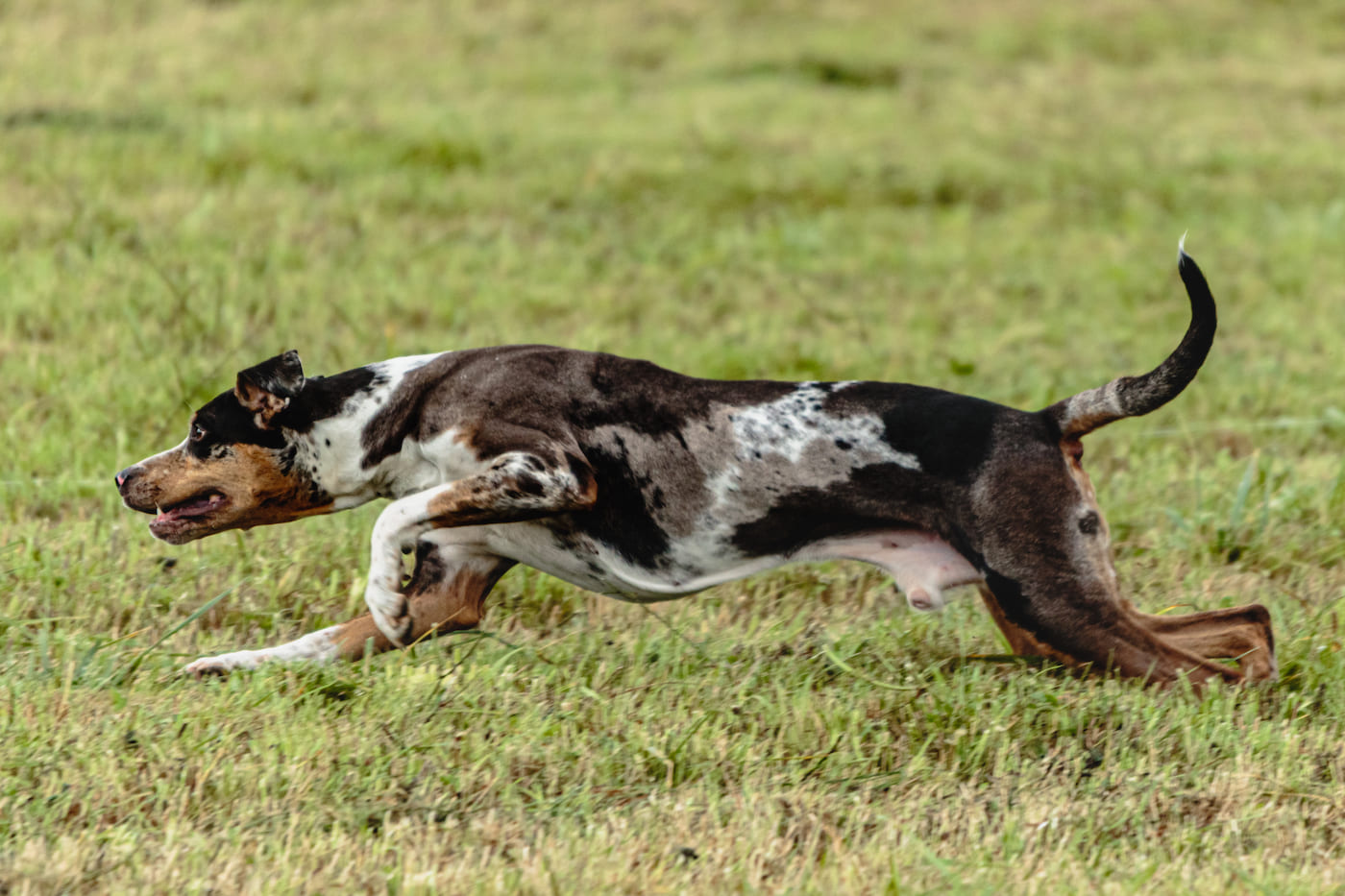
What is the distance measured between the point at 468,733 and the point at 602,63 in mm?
10398

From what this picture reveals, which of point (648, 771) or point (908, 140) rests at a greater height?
point (908, 140)

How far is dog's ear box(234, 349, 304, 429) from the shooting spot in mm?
4156

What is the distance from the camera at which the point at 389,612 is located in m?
4.10

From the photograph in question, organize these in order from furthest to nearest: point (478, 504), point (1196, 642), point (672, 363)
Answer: point (672, 363), point (1196, 642), point (478, 504)

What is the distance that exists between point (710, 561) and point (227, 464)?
1368 millimetres

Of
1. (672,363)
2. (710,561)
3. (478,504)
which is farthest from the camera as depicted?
(672,363)

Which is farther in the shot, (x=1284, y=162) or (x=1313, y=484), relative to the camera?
(x=1284, y=162)

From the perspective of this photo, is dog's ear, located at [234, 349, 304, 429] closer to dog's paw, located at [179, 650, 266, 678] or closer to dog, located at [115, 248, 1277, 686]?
dog, located at [115, 248, 1277, 686]

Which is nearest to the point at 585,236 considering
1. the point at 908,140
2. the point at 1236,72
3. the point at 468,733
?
the point at 908,140

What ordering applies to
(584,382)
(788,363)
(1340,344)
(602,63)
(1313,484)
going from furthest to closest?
(602,63)
(1340,344)
(788,363)
(1313,484)
(584,382)

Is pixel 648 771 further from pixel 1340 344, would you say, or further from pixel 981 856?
pixel 1340 344

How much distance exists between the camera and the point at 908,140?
40.0ft

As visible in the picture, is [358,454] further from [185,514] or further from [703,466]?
[703,466]

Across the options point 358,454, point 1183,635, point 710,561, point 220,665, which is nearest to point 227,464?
point 358,454
